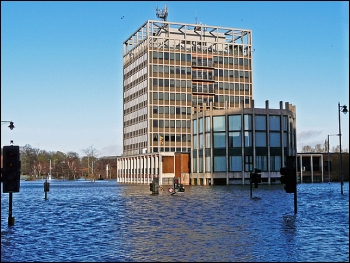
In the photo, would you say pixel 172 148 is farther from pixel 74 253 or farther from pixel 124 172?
pixel 74 253

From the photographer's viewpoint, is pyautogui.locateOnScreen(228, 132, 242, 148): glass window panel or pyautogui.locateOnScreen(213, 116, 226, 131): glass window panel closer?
pyautogui.locateOnScreen(228, 132, 242, 148): glass window panel

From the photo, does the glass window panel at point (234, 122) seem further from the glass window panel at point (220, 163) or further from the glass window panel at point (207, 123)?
the glass window panel at point (220, 163)

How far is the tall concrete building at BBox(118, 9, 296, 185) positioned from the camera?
101562 millimetres

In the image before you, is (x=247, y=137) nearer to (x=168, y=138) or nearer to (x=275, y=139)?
(x=275, y=139)

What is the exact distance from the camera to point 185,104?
13425 centimetres

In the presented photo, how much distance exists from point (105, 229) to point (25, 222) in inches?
233

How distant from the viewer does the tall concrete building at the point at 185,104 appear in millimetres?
101562

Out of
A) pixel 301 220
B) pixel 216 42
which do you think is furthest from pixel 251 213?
pixel 216 42

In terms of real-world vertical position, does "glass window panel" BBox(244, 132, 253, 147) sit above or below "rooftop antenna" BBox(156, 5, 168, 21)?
below

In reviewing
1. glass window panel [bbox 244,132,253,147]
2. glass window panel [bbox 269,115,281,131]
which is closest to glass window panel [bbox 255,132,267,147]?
glass window panel [bbox 244,132,253,147]

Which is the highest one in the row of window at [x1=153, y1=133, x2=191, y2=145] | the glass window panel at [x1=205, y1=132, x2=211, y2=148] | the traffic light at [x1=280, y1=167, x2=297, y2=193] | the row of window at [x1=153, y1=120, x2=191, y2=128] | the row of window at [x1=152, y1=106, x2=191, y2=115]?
the row of window at [x1=152, y1=106, x2=191, y2=115]

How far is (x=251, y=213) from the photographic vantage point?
31.7 m

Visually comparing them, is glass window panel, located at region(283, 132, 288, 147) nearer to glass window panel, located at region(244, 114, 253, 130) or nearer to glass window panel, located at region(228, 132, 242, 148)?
glass window panel, located at region(244, 114, 253, 130)

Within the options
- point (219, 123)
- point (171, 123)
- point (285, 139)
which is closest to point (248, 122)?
point (219, 123)
